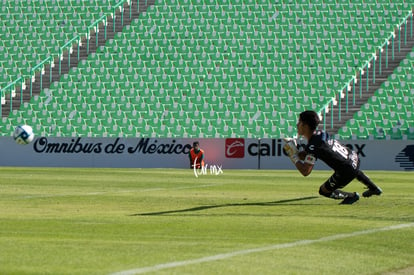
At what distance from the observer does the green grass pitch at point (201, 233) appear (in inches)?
359

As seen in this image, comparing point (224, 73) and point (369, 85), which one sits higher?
point (369, 85)

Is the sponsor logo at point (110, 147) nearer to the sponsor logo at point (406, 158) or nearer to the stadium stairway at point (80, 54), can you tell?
the stadium stairway at point (80, 54)

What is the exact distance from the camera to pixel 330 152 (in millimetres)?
17969

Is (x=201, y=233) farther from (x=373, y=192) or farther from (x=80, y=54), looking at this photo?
(x=80, y=54)

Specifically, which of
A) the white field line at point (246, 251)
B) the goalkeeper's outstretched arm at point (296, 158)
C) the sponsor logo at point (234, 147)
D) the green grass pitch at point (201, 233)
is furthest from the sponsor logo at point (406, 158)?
the white field line at point (246, 251)

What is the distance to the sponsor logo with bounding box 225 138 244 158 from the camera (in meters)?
42.8

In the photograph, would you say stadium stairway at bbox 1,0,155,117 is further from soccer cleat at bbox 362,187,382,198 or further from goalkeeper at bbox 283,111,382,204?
goalkeeper at bbox 283,111,382,204

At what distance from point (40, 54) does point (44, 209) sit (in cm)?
3650

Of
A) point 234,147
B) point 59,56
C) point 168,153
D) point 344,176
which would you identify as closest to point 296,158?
point 344,176

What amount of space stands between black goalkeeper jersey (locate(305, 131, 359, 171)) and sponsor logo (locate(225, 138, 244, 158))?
24168mm

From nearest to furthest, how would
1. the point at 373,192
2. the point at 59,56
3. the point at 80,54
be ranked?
the point at 373,192 → the point at 59,56 → the point at 80,54

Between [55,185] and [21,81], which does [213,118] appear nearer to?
[21,81]

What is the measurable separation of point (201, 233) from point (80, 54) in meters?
40.5

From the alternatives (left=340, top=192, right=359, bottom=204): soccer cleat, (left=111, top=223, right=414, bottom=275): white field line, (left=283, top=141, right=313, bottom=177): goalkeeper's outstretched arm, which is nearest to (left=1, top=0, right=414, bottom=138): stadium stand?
(left=340, top=192, right=359, bottom=204): soccer cleat
